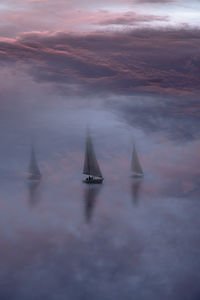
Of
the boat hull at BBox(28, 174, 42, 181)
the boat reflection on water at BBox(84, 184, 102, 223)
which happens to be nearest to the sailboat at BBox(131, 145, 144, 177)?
the boat reflection on water at BBox(84, 184, 102, 223)

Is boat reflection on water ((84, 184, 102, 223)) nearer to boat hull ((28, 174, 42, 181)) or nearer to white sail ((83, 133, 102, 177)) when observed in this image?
white sail ((83, 133, 102, 177))

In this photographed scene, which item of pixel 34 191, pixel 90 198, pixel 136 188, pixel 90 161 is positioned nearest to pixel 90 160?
pixel 90 161

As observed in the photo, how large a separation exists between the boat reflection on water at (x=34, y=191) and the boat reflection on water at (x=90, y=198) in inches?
224

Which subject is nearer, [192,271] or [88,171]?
[192,271]

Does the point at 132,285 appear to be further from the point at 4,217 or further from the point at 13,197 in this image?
the point at 13,197

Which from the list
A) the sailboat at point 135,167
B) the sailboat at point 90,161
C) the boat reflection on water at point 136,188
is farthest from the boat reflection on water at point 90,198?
the sailboat at point 135,167

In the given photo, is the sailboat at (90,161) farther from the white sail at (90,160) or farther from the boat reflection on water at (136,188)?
the boat reflection on water at (136,188)

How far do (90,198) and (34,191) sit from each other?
732cm

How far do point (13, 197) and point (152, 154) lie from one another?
25.3m

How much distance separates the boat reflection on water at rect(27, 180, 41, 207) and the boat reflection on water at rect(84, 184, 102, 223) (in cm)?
569

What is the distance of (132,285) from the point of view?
71.0 feet

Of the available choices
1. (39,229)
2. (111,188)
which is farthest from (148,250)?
(111,188)

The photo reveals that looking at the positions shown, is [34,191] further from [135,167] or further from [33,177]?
[135,167]

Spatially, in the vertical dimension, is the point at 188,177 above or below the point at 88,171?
below
